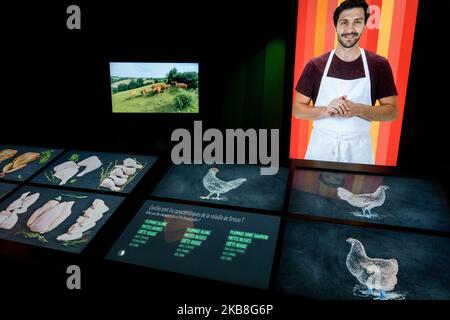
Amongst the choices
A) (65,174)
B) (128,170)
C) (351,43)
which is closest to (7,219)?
(65,174)

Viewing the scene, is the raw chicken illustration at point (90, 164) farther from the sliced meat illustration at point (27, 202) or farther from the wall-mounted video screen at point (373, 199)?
the wall-mounted video screen at point (373, 199)

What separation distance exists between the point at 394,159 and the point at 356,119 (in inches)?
20.1

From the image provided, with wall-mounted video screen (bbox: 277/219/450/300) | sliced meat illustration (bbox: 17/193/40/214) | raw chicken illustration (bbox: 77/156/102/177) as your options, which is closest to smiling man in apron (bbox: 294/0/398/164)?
wall-mounted video screen (bbox: 277/219/450/300)

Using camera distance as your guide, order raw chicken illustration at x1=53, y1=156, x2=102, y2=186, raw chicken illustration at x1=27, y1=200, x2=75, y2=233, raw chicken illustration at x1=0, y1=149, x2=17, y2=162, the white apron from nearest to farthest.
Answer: raw chicken illustration at x1=27, y1=200, x2=75, y2=233 < raw chicken illustration at x1=53, y1=156, x2=102, y2=186 < raw chicken illustration at x1=0, y1=149, x2=17, y2=162 < the white apron

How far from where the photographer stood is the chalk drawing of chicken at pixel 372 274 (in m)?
1.42

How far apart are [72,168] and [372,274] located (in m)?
1.78

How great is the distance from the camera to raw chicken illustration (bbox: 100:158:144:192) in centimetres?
209

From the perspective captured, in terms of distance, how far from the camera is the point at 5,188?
218 centimetres

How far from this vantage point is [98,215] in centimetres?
191

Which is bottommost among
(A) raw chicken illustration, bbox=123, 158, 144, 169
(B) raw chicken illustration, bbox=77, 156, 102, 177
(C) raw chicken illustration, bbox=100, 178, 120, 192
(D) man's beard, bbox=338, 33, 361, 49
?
(C) raw chicken illustration, bbox=100, 178, 120, 192

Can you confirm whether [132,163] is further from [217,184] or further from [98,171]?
[217,184]

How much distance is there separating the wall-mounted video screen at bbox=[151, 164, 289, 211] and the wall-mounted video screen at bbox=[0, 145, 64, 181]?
0.85 metres

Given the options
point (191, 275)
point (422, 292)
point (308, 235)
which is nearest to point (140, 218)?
point (191, 275)

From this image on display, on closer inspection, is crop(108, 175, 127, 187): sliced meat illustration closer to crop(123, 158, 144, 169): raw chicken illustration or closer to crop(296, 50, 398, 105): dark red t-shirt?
crop(123, 158, 144, 169): raw chicken illustration
